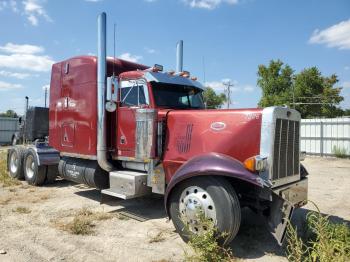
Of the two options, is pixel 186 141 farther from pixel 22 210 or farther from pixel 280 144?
pixel 22 210

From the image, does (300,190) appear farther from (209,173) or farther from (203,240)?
(203,240)

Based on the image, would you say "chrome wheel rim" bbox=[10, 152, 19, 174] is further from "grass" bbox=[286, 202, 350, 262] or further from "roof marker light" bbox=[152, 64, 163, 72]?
"grass" bbox=[286, 202, 350, 262]

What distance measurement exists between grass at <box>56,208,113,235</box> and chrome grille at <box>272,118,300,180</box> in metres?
3.11

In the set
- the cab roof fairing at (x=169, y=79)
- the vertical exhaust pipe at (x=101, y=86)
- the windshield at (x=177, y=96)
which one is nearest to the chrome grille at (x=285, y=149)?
the windshield at (x=177, y=96)

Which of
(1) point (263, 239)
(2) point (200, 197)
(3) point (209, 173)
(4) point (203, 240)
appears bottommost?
(1) point (263, 239)

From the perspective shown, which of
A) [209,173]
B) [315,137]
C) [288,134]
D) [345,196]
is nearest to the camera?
[209,173]

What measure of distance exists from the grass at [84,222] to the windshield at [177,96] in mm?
2356

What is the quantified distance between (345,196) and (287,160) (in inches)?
186

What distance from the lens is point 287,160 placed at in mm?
5371

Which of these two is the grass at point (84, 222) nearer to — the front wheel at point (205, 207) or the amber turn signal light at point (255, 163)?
the front wheel at point (205, 207)

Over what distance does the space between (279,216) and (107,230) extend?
280cm

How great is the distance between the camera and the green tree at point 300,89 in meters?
36.5

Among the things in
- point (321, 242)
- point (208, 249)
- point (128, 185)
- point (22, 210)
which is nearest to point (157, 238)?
point (208, 249)

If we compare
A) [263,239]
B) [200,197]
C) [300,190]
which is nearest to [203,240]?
[200,197]
